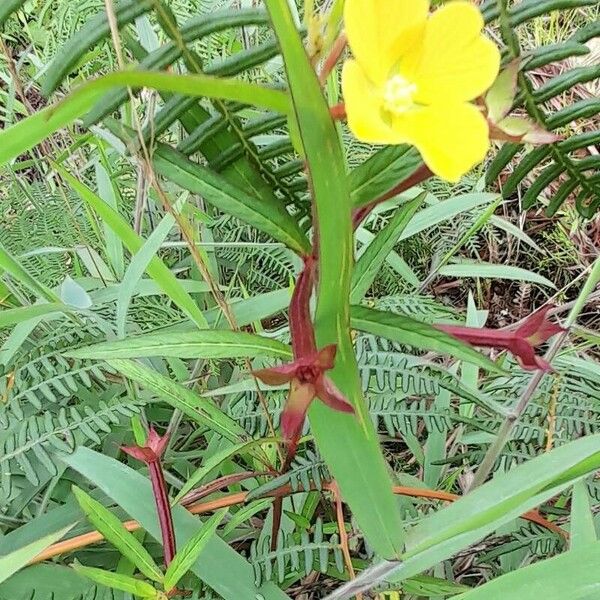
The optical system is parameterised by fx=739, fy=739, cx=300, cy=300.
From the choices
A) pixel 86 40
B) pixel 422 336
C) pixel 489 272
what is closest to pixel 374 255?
pixel 422 336

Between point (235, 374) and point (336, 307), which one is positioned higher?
point (235, 374)

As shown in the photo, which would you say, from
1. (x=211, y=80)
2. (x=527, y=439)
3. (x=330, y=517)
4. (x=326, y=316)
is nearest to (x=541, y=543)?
(x=527, y=439)

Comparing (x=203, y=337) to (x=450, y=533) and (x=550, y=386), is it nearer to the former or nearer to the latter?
(x=450, y=533)

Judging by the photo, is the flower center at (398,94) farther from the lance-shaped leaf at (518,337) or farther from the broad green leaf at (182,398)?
the broad green leaf at (182,398)

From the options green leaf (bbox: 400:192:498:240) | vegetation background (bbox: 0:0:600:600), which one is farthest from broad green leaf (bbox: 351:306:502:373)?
green leaf (bbox: 400:192:498:240)

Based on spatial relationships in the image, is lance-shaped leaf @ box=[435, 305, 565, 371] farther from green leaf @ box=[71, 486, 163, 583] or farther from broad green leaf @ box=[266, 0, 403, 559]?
green leaf @ box=[71, 486, 163, 583]

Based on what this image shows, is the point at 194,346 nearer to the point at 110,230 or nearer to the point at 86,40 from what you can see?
the point at 86,40
